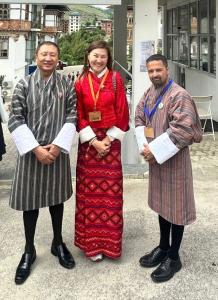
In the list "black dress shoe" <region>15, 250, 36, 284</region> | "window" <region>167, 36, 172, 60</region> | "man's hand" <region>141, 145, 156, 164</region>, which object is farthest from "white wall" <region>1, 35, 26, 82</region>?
"man's hand" <region>141, 145, 156, 164</region>

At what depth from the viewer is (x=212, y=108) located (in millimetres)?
8930

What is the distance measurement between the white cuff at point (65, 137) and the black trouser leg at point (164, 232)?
2.85 feet

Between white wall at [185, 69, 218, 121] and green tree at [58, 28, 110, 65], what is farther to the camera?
green tree at [58, 28, 110, 65]

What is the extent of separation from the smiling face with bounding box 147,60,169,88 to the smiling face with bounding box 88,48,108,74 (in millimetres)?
331

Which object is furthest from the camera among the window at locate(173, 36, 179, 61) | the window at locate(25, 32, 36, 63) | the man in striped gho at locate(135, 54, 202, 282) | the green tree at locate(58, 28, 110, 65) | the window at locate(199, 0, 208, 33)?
the green tree at locate(58, 28, 110, 65)

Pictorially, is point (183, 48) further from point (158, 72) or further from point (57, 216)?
point (57, 216)

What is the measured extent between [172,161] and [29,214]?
3.60 ft

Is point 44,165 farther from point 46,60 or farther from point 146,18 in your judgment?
point 146,18

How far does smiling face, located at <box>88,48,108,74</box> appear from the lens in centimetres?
285

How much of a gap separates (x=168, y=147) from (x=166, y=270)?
0.89 metres

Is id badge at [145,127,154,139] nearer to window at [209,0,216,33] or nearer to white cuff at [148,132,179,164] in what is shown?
white cuff at [148,132,179,164]

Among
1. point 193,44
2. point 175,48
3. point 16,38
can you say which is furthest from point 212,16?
point 16,38

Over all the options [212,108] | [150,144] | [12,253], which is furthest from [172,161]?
[212,108]

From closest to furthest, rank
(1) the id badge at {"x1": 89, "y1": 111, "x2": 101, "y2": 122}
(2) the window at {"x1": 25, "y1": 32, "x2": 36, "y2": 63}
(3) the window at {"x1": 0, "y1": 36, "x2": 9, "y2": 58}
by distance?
(1) the id badge at {"x1": 89, "y1": 111, "x2": 101, "y2": 122} < (3) the window at {"x1": 0, "y1": 36, "x2": 9, "y2": 58} < (2) the window at {"x1": 25, "y1": 32, "x2": 36, "y2": 63}
